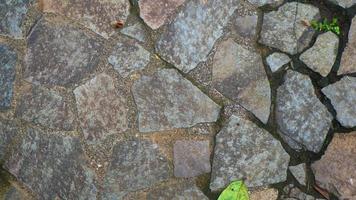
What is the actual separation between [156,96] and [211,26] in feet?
1.04

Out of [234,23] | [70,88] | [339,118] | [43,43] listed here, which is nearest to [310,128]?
[339,118]

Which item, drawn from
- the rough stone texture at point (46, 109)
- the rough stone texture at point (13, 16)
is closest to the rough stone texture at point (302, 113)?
the rough stone texture at point (46, 109)

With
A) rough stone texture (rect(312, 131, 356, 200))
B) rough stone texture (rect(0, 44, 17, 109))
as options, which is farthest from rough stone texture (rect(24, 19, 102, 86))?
rough stone texture (rect(312, 131, 356, 200))

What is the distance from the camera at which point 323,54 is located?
214cm

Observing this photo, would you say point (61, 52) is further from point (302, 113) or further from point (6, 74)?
point (302, 113)

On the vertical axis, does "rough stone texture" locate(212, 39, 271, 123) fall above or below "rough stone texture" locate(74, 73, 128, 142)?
above

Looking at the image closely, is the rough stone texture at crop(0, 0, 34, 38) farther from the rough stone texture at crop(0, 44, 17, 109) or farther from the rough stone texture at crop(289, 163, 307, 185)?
the rough stone texture at crop(289, 163, 307, 185)

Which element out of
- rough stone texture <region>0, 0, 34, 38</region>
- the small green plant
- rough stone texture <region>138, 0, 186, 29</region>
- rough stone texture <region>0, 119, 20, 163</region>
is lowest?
rough stone texture <region>0, 119, 20, 163</region>

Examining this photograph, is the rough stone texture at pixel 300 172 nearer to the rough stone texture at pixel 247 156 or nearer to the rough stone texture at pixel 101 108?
the rough stone texture at pixel 247 156

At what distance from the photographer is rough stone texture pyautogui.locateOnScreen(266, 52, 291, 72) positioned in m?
2.17

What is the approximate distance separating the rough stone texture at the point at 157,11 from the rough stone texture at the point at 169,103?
17 centimetres

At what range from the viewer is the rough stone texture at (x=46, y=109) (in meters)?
2.24

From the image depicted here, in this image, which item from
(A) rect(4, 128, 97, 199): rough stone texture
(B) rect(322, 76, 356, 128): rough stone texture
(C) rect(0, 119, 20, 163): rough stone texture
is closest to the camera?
(B) rect(322, 76, 356, 128): rough stone texture

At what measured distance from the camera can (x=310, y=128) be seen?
2152mm
